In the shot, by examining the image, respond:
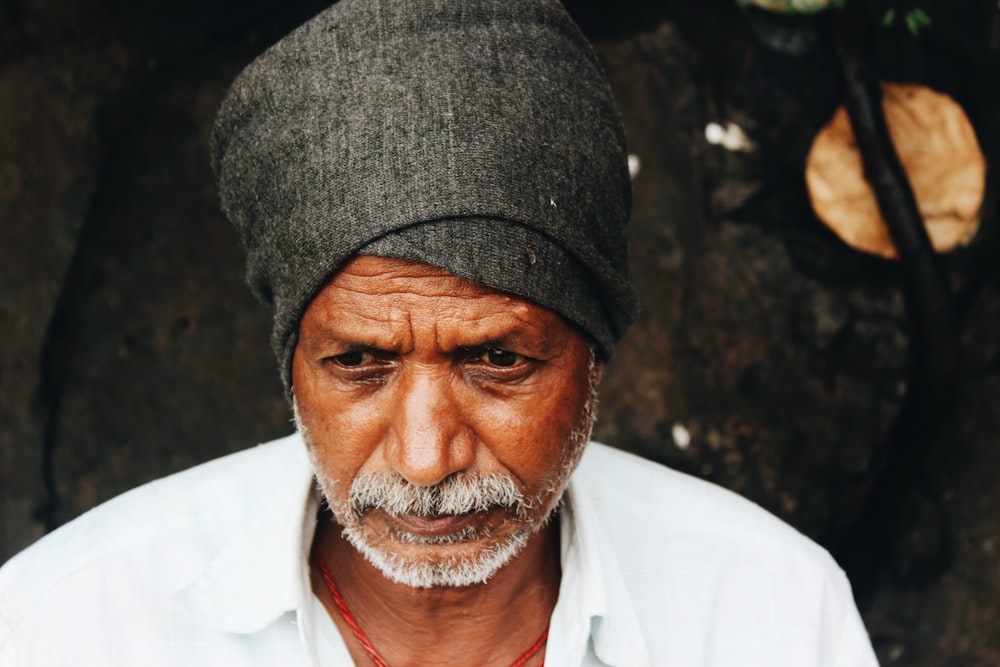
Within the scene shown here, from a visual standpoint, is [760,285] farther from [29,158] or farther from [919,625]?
[29,158]

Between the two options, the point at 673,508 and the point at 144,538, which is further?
the point at 673,508

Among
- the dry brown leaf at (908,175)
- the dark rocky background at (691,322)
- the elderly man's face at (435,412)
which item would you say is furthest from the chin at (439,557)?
the dry brown leaf at (908,175)

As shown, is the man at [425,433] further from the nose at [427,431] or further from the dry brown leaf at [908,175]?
the dry brown leaf at [908,175]

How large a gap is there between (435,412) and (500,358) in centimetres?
17

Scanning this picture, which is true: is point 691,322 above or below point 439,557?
below

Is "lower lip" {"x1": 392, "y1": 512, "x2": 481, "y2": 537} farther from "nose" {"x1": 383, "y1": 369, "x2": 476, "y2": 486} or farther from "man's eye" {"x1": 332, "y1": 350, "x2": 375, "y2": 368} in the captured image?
"man's eye" {"x1": 332, "y1": 350, "x2": 375, "y2": 368}

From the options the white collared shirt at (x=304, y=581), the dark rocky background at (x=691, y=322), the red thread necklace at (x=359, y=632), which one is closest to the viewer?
the white collared shirt at (x=304, y=581)

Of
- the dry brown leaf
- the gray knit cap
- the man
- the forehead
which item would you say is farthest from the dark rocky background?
the forehead

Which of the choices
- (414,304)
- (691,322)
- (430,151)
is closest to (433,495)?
(414,304)

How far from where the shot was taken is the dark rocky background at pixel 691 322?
10.0ft

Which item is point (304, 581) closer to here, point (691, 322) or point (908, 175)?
point (691, 322)

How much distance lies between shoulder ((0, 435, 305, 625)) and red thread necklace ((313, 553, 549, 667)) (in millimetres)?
221

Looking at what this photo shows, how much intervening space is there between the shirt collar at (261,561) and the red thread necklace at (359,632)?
0.09 metres

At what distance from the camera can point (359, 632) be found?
2193 millimetres
